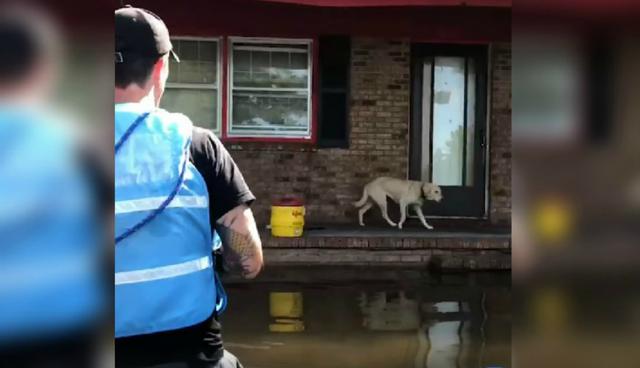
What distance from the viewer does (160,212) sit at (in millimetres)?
1981

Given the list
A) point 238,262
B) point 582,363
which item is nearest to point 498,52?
point 238,262

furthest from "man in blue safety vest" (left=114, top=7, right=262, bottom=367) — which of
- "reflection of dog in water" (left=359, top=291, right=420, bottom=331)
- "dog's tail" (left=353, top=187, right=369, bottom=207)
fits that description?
"dog's tail" (left=353, top=187, right=369, bottom=207)

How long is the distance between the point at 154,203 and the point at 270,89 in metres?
8.84

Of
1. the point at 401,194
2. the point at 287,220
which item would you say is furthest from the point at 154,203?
the point at 401,194

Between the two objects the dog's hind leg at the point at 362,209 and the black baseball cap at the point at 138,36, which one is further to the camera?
the dog's hind leg at the point at 362,209

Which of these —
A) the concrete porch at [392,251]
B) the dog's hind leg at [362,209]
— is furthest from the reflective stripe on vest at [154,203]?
the dog's hind leg at [362,209]

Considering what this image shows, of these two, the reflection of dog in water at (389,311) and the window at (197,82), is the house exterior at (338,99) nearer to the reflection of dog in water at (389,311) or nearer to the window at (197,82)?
the window at (197,82)

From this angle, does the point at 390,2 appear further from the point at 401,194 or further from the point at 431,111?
the point at 401,194

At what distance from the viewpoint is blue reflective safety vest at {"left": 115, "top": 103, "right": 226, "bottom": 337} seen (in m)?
1.93

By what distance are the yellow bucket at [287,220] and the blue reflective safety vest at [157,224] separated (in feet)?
23.0

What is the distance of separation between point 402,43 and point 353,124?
1.26 m

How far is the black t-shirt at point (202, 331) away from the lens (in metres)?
2.03

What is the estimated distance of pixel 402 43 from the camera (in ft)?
34.9

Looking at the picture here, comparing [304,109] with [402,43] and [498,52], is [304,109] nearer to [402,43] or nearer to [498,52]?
[402,43]
